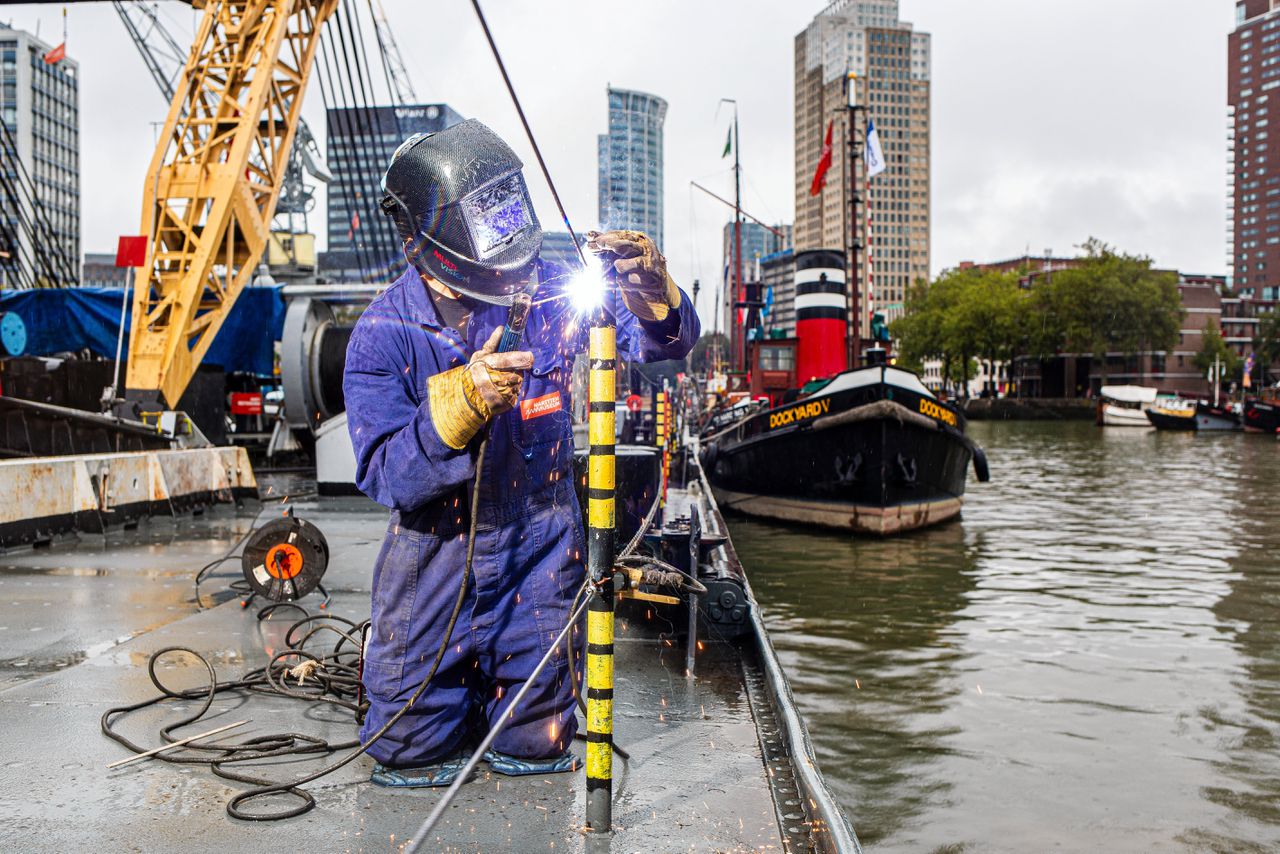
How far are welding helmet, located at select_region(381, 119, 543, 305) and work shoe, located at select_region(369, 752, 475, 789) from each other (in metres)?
1.53

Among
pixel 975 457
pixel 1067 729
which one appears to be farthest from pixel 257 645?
pixel 975 457

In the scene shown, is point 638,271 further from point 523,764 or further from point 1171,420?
point 1171,420

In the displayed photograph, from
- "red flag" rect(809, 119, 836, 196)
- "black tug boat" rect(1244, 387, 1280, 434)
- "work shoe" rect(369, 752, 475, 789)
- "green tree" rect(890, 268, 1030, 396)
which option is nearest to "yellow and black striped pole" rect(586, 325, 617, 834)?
"work shoe" rect(369, 752, 475, 789)

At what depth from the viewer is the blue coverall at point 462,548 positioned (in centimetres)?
312

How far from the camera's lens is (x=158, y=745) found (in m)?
3.81

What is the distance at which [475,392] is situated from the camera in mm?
2715

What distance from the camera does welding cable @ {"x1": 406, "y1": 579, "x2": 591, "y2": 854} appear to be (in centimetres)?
226

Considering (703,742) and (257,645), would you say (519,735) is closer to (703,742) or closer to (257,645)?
(703,742)

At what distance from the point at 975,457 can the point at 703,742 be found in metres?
17.8

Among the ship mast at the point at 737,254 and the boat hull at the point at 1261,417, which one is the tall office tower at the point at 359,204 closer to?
the ship mast at the point at 737,254

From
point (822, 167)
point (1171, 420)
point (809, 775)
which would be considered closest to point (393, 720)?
point (809, 775)

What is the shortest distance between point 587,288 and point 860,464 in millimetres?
14707

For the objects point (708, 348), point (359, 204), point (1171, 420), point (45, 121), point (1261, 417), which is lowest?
point (1171, 420)

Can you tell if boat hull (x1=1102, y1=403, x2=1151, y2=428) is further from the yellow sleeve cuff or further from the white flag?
the yellow sleeve cuff
